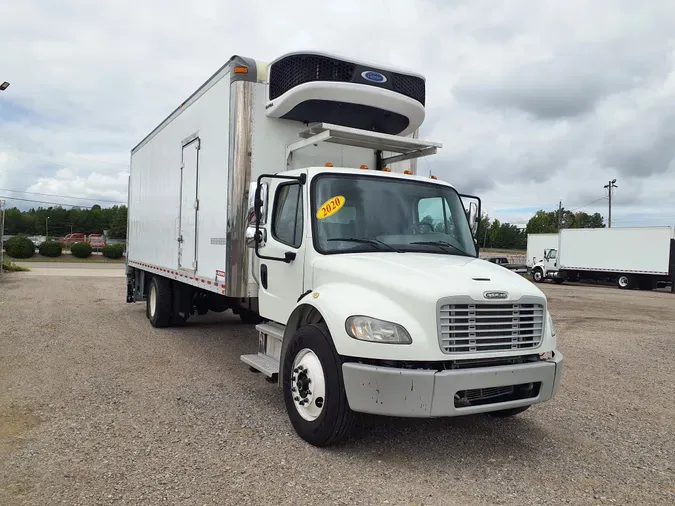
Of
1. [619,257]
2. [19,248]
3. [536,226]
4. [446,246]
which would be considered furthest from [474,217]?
[536,226]

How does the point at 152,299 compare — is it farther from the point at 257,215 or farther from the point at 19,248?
the point at 19,248

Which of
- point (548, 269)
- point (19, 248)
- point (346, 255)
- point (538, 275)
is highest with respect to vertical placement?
point (346, 255)

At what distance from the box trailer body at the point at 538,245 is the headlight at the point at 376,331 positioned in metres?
35.4

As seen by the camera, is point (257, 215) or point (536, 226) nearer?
point (257, 215)

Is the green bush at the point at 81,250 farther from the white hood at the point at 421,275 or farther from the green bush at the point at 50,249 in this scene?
the white hood at the point at 421,275

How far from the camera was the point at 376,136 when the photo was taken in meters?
5.77

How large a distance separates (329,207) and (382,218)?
20.5 inches

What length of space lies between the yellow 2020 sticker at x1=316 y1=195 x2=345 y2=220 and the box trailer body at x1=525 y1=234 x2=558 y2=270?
114 feet

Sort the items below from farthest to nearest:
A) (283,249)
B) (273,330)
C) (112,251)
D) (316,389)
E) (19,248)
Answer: (112,251) < (19,248) < (273,330) < (283,249) < (316,389)

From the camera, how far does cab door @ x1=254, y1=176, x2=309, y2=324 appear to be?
5.08m

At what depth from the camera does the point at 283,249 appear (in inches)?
208

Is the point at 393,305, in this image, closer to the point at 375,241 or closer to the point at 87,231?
the point at 375,241

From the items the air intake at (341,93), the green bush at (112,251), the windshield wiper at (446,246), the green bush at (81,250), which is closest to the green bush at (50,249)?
the green bush at (81,250)

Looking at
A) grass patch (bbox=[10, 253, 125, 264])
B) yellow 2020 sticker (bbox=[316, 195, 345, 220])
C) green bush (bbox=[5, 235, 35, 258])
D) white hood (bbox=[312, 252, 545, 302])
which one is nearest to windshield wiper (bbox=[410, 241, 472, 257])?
white hood (bbox=[312, 252, 545, 302])
